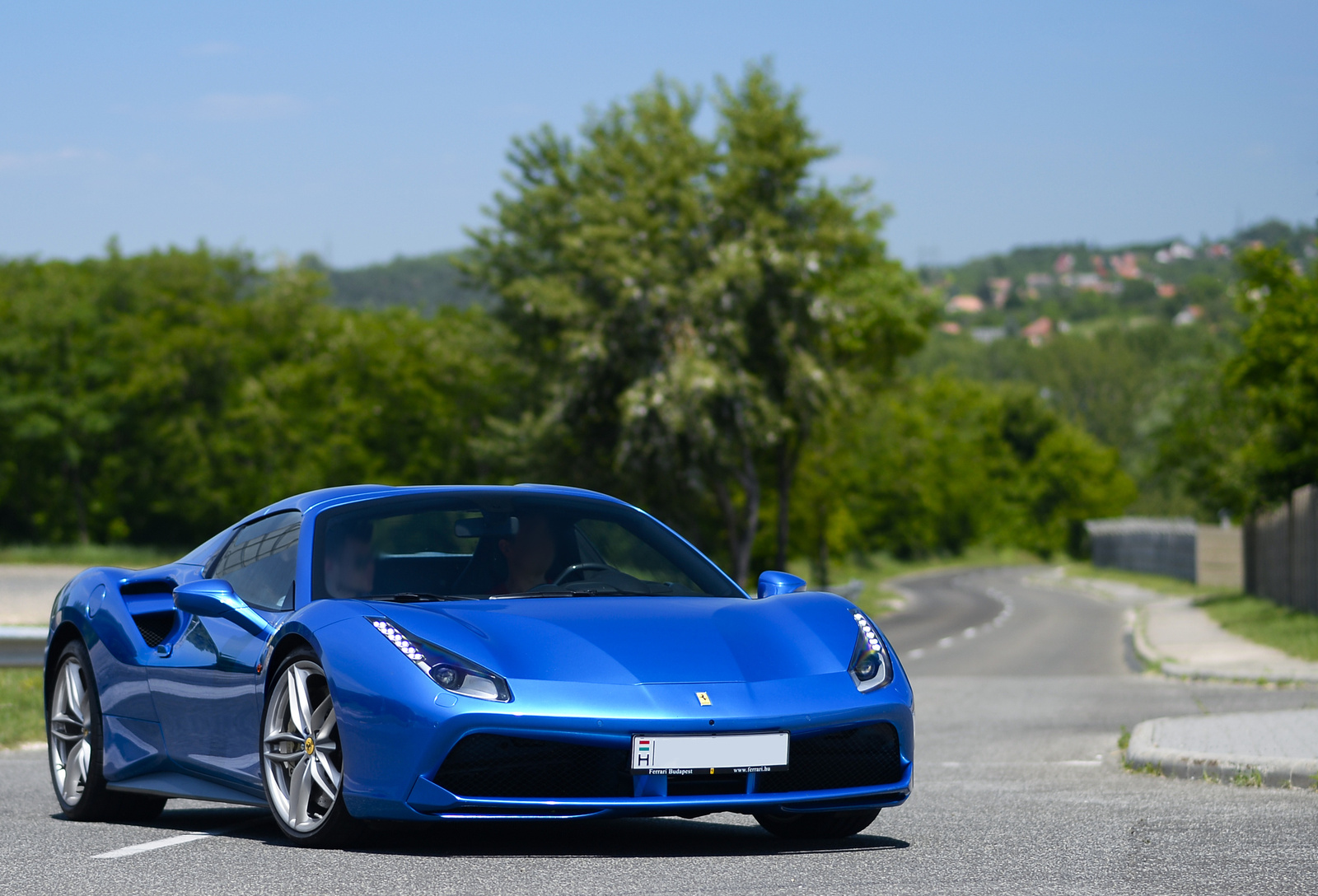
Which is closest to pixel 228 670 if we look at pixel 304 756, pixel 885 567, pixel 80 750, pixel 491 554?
pixel 304 756

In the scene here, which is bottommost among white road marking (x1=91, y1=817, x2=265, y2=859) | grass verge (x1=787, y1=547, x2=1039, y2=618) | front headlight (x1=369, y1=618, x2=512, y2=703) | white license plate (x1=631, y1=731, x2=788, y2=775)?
grass verge (x1=787, y1=547, x2=1039, y2=618)

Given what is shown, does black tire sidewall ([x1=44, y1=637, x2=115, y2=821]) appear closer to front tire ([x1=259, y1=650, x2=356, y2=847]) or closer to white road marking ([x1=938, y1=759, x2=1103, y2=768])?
front tire ([x1=259, y1=650, x2=356, y2=847])

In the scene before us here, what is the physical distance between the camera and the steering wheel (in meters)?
6.46

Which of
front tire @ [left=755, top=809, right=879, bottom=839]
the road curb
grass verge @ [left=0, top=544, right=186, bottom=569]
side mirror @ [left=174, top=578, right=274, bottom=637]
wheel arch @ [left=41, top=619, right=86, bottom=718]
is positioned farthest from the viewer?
grass verge @ [left=0, top=544, right=186, bottom=569]

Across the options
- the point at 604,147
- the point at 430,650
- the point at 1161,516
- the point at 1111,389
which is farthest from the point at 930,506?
the point at 430,650

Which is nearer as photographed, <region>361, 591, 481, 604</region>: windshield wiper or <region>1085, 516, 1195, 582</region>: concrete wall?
<region>361, 591, 481, 604</region>: windshield wiper

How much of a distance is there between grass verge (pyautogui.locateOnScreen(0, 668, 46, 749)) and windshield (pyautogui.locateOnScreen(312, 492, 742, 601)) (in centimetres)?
570

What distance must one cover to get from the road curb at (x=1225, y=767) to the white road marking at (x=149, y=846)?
5.17m

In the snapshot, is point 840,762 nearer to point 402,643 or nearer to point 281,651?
point 402,643

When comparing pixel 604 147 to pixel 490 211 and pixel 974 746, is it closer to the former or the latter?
pixel 490 211

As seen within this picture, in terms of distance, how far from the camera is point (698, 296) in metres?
36.7

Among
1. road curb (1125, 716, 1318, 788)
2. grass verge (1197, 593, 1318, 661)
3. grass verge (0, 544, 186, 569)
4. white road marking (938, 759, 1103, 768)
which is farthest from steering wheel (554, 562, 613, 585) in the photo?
grass verge (0, 544, 186, 569)

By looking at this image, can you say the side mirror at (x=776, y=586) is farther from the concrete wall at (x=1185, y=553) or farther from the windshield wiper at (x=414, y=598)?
the concrete wall at (x=1185, y=553)

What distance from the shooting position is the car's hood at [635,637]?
217 inches
